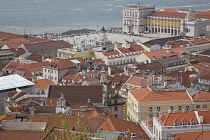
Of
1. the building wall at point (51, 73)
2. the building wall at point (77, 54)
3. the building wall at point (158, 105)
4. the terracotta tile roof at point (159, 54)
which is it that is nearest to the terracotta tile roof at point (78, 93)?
the building wall at point (158, 105)

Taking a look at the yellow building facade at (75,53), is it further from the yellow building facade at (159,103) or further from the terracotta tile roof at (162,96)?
the yellow building facade at (159,103)

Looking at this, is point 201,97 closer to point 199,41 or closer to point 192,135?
point 192,135

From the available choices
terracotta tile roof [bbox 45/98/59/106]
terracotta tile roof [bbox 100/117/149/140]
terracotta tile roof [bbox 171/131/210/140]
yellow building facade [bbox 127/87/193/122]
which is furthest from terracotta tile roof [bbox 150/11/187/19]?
terracotta tile roof [bbox 171/131/210/140]

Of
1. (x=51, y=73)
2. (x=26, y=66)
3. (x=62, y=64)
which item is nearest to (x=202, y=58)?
(x=62, y=64)

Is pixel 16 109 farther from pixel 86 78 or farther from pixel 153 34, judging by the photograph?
pixel 153 34

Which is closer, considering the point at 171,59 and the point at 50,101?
the point at 50,101

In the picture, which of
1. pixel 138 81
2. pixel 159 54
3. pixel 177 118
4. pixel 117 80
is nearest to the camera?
pixel 177 118
